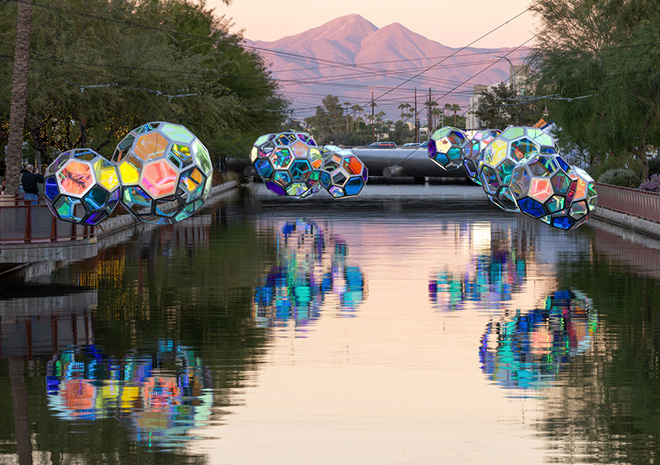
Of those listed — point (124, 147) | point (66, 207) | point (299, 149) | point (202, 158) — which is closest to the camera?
point (66, 207)

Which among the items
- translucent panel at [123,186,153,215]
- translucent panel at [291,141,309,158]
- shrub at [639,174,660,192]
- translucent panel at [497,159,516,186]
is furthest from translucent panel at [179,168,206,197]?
shrub at [639,174,660,192]

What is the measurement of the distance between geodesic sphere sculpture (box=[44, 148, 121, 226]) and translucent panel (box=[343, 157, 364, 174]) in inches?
619

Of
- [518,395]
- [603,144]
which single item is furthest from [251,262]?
[603,144]

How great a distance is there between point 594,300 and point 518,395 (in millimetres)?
8298

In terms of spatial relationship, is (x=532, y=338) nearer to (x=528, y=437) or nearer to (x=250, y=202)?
A: (x=528, y=437)

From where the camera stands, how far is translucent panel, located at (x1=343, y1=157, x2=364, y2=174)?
3821 centimetres

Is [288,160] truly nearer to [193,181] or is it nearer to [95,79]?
[95,79]

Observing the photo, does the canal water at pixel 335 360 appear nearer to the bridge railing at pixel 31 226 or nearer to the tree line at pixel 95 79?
the bridge railing at pixel 31 226

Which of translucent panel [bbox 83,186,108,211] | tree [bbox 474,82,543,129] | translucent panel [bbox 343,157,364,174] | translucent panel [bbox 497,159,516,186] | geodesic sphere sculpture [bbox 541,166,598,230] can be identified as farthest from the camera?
tree [bbox 474,82,543,129]

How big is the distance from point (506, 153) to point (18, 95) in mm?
13212

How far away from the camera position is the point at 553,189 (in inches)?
1010

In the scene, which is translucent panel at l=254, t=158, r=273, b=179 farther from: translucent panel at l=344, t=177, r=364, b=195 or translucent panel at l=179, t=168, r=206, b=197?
translucent panel at l=179, t=168, r=206, b=197

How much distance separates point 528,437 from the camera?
9.22m

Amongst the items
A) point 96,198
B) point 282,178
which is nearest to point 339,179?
point 282,178
